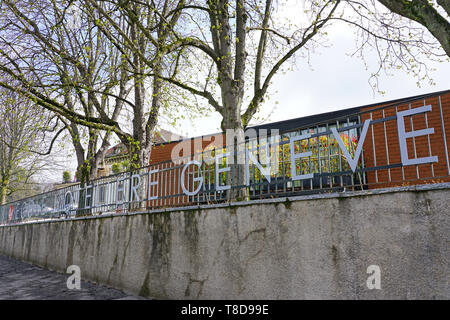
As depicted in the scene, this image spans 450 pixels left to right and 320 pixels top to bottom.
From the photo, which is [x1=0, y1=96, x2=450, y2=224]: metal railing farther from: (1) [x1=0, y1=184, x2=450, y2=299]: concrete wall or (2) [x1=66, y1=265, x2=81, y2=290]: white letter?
(2) [x1=66, y1=265, x2=81, y2=290]: white letter

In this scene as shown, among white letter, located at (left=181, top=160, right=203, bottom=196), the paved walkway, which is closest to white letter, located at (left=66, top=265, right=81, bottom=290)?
the paved walkway

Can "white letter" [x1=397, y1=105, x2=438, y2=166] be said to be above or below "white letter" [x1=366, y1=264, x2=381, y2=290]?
above

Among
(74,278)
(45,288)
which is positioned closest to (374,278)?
(45,288)

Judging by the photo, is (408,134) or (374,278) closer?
(374,278)

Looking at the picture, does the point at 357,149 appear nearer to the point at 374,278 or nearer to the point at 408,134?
the point at 408,134

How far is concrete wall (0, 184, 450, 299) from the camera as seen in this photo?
10.1 feet

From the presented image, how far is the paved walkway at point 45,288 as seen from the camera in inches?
251

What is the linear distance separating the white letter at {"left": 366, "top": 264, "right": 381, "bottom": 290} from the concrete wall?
4cm

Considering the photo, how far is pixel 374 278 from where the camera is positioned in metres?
3.30

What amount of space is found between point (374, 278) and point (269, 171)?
2.02 m

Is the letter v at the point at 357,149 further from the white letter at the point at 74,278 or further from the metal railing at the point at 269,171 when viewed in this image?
the white letter at the point at 74,278

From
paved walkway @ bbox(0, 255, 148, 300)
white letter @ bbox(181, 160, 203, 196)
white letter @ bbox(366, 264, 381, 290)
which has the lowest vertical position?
paved walkway @ bbox(0, 255, 148, 300)
